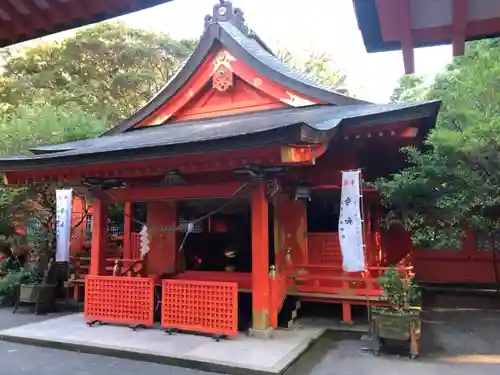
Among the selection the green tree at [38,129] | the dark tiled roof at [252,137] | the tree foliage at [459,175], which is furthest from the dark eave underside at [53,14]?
the green tree at [38,129]

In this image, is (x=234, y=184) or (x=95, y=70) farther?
(x=95, y=70)

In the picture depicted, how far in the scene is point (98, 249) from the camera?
837cm

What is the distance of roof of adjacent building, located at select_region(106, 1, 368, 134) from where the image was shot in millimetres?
9484

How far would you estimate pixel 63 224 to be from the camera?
9.03 m

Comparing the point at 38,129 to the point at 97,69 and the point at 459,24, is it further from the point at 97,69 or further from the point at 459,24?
the point at 459,24

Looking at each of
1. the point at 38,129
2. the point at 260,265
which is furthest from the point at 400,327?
the point at 38,129

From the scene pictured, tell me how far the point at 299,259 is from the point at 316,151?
3216 mm

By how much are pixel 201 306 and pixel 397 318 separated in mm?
2967

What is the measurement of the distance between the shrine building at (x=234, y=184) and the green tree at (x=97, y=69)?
31.4ft

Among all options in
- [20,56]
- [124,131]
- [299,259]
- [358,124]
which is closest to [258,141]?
[358,124]

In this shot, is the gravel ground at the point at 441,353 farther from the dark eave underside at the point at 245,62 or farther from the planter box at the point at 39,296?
the planter box at the point at 39,296

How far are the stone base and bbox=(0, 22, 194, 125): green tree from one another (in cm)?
1407

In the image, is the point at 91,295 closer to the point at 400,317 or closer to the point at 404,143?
the point at 400,317

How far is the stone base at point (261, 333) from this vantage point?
22.1 ft
